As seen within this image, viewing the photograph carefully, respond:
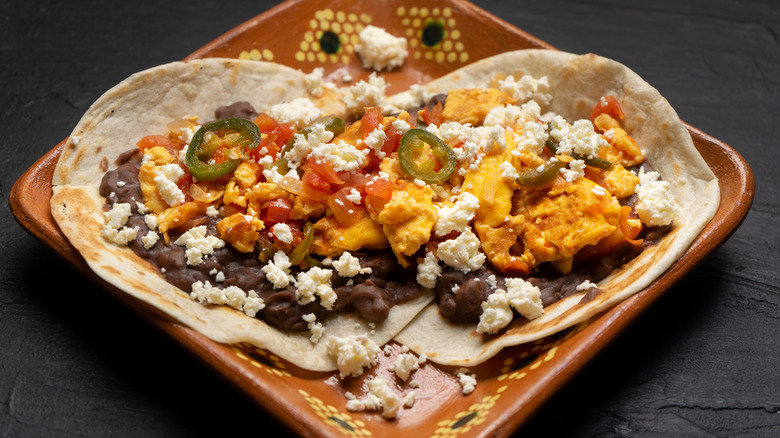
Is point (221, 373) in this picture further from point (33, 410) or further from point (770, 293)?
point (770, 293)

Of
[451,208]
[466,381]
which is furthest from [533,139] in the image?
[466,381]

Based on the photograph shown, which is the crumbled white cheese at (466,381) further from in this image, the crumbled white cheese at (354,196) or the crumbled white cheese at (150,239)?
the crumbled white cheese at (150,239)

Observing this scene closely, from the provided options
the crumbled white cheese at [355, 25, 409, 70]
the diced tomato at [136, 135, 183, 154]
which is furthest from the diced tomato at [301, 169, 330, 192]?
the crumbled white cheese at [355, 25, 409, 70]

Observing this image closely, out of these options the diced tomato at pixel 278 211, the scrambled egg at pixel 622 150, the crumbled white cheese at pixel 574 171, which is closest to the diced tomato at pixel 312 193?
the diced tomato at pixel 278 211

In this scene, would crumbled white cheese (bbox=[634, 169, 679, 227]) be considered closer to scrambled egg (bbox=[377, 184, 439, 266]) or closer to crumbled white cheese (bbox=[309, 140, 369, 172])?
scrambled egg (bbox=[377, 184, 439, 266])

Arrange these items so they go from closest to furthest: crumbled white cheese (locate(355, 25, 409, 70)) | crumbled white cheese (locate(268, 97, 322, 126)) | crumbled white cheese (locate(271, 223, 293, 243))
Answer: crumbled white cheese (locate(271, 223, 293, 243)), crumbled white cheese (locate(268, 97, 322, 126)), crumbled white cheese (locate(355, 25, 409, 70))

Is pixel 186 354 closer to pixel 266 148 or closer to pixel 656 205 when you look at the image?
pixel 266 148

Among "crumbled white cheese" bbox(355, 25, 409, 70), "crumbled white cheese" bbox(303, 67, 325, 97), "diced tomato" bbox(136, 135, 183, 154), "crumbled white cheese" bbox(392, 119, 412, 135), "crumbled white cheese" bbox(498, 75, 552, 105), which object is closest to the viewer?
"crumbled white cheese" bbox(392, 119, 412, 135)
